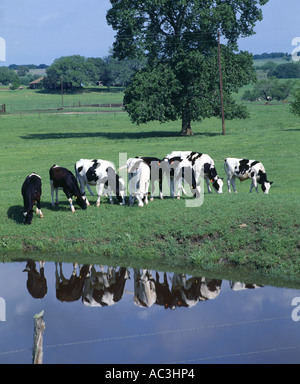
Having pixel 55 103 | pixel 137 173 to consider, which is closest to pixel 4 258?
pixel 137 173

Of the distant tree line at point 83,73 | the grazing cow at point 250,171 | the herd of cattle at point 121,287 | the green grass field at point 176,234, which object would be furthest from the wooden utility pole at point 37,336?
the distant tree line at point 83,73

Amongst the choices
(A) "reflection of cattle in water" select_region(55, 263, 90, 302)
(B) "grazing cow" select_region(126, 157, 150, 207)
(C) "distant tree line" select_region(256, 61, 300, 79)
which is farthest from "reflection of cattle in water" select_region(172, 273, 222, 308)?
(C) "distant tree line" select_region(256, 61, 300, 79)

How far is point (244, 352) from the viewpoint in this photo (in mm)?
12602

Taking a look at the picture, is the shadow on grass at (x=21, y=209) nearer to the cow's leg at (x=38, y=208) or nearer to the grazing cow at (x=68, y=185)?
the cow's leg at (x=38, y=208)

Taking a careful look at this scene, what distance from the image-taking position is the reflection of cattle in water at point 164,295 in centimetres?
1596

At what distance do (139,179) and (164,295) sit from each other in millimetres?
6598

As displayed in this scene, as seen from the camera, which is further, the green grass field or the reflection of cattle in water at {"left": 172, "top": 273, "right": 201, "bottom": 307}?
the green grass field

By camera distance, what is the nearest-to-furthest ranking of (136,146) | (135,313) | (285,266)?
(135,313), (285,266), (136,146)

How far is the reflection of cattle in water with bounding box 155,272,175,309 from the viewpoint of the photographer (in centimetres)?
1596

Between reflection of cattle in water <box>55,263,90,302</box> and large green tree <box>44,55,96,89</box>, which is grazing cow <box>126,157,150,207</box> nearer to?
reflection of cattle in water <box>55,263,90,302</box>

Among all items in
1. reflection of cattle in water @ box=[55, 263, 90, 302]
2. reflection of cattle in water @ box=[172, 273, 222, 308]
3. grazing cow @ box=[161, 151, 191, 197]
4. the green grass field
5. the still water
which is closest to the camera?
the still water

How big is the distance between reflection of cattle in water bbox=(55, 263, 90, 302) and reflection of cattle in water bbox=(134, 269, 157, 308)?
156 centimetres
